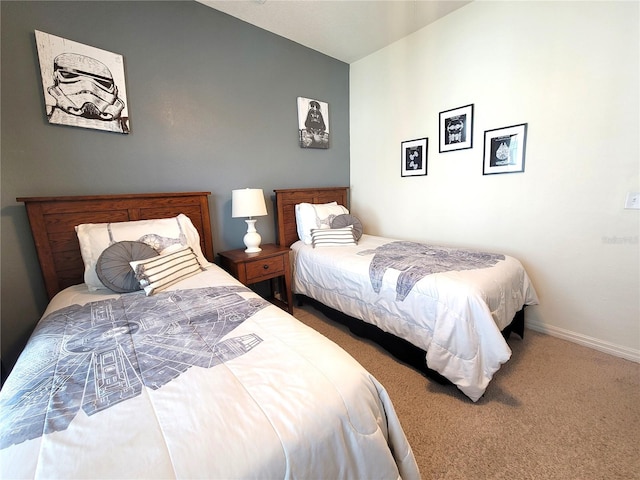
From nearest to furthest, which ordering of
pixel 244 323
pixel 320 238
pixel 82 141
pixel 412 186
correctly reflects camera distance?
pixel 244 323 < pixel 82 141 < pixel 320 238 < pixel 412 186

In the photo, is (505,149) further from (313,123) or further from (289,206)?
(289,206)

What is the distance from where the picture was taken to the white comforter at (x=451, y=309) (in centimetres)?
142

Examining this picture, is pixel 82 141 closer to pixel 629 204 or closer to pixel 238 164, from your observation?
pixel 238 164

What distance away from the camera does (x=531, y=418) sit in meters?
1.39

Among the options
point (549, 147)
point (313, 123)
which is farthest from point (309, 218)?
point (549, 147)

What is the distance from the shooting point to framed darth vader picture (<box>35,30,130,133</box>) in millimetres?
A: 1646

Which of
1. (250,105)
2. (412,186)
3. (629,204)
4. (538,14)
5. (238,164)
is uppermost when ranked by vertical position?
(538,14)

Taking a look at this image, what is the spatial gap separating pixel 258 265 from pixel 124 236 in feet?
3.13

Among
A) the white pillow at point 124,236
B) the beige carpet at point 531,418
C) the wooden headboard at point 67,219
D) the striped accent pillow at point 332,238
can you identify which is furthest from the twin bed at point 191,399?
the striped accent pillow at point 332,238

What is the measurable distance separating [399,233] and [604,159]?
1701mm

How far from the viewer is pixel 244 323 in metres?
1.10

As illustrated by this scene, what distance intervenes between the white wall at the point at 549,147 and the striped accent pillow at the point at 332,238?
2.96 feet

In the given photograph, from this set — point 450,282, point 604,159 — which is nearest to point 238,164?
point 450,282

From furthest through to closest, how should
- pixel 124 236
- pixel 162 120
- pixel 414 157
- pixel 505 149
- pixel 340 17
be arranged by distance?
pixel 414 157
pixel 340 17
pixel 505 149
pixel 162 120
pixel 124 236
